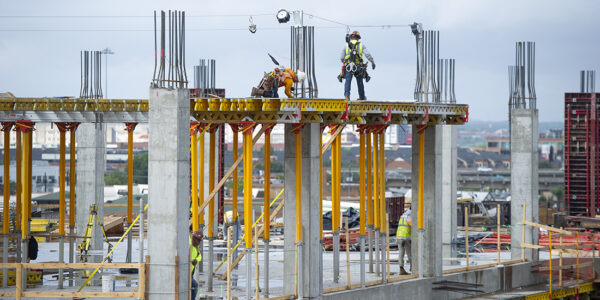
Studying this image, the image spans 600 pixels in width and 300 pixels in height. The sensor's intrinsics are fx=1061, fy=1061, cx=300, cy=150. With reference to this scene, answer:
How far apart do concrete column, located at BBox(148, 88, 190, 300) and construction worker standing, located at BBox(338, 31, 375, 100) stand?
27.2 ft

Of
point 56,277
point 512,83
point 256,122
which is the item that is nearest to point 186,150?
point 256,122

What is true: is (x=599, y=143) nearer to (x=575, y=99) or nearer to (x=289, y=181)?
(x=575, y=99)

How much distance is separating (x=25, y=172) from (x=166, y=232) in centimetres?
A: 754

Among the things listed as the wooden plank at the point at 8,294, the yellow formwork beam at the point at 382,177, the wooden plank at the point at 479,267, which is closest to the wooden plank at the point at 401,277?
the yellow formwork beam at the point at 382,177

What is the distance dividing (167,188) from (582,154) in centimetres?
3260

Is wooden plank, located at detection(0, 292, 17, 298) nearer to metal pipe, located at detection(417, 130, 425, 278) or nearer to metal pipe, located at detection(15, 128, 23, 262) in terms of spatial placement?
metal pipe, located at detection(15, 128, 23, 262)

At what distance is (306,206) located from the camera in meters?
23.8

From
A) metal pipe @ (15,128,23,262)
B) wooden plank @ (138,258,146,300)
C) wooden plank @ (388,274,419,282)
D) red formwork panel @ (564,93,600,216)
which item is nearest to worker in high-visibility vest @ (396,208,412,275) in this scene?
wooden plank @ (388,274,419,282)

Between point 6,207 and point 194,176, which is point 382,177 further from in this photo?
point 6,207

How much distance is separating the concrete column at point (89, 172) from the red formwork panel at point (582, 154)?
77.4ft

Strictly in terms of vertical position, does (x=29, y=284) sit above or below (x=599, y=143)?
below

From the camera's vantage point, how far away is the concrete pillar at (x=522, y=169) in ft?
109

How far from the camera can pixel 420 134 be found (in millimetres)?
28750

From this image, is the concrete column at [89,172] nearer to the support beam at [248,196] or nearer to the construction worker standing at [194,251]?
the support beam at [248,196]
